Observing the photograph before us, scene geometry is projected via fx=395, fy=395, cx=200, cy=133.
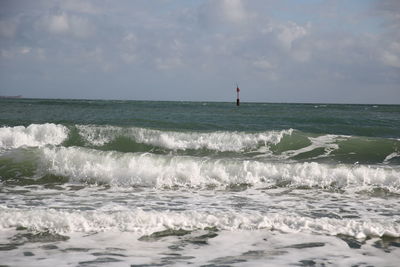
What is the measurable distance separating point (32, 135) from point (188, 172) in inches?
330

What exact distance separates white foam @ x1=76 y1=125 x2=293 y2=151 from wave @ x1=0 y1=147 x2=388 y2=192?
4.50m

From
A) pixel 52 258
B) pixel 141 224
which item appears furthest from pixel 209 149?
pixel 52 258

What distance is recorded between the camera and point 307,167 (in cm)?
930

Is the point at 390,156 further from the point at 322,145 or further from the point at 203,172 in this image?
the point at 203,172

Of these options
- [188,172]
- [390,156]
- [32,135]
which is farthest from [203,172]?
[32,135]

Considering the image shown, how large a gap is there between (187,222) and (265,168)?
14.2 feet

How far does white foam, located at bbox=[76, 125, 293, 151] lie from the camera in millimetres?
14219

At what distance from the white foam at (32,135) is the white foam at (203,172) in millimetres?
5177

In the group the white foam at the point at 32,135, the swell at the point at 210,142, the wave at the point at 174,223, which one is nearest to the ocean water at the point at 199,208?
the wave at the point at 174,223

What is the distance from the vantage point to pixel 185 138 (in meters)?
14.8

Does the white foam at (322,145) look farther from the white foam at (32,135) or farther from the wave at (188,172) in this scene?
the white foam at (32,135)

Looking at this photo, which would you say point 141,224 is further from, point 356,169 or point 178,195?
point 356,169

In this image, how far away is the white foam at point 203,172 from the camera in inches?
346

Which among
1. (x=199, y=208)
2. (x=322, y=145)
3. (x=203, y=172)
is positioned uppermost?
(x=322, y=145)
